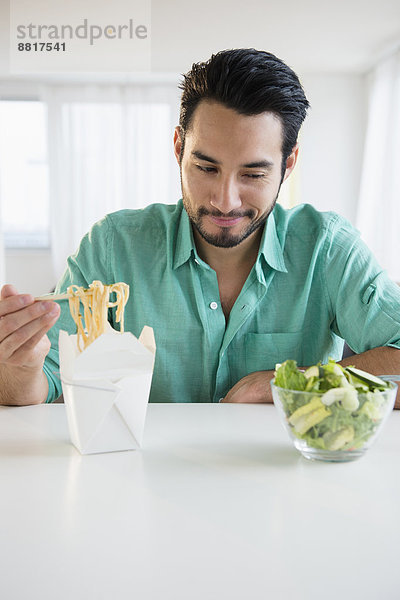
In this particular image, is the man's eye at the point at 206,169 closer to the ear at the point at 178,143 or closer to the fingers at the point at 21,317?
the ear at the point at 178,143

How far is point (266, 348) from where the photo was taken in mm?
1397

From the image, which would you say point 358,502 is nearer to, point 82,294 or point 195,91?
point 82,294

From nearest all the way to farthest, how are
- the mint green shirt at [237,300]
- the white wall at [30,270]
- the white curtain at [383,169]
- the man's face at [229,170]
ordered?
1. the man's face at [229,170]
2. the mint green shirt at [237,300]
3. the white curtain at [383,169]
4. the white wall at [30,270]

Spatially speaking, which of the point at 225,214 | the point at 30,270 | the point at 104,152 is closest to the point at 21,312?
the point at 225,214

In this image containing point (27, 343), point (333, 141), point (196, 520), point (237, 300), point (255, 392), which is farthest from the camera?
point (333, 141)

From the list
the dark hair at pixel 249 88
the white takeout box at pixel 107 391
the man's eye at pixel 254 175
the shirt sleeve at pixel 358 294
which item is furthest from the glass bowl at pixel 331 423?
the dark hair at pixel 249 88

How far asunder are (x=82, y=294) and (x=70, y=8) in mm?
Result: 4247

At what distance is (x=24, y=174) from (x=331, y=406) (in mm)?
6558

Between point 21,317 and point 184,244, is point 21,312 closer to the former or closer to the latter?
point 21,317

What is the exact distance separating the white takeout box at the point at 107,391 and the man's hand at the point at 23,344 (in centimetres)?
10

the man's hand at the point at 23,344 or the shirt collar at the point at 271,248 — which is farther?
the shirt collar at the point at 271,248

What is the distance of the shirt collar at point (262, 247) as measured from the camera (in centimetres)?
140

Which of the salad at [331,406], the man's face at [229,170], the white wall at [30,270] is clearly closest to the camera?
the salad at [331,406]

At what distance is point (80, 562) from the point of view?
0.54m
